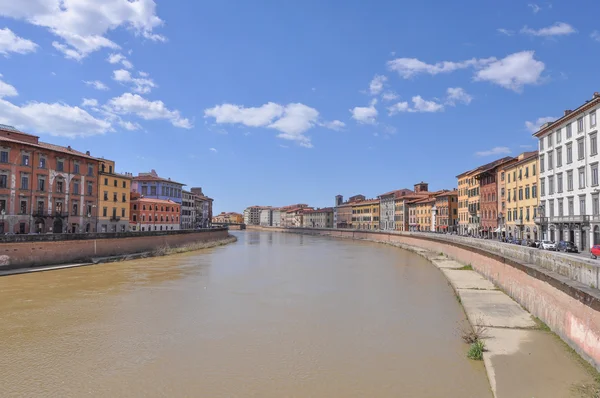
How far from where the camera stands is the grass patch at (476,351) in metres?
12.0

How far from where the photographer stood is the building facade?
42.7m

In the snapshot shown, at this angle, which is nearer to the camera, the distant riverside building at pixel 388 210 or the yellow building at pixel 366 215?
the distant riverside building at pixel 388 210

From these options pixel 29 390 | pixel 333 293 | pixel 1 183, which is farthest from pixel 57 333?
pixel 1 183

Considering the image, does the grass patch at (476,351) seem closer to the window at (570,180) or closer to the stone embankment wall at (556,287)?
the stone embankment wall at (556,287)

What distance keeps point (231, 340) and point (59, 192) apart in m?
44.2

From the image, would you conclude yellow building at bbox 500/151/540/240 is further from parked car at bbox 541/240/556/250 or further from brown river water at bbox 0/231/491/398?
brown river water at bbox 0/231/491/398

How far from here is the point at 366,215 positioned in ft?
422

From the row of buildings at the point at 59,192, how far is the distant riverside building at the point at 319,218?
328 ft

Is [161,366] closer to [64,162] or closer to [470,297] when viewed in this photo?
[470,297]

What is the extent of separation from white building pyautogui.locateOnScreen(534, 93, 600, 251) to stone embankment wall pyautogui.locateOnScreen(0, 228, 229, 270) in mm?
43765

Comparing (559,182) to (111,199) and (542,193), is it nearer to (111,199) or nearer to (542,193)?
(542,193)

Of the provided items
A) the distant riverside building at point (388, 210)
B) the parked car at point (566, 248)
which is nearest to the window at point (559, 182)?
the parked car at point (566, 248)

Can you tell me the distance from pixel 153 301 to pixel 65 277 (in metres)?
12.4

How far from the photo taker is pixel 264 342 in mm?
14086
